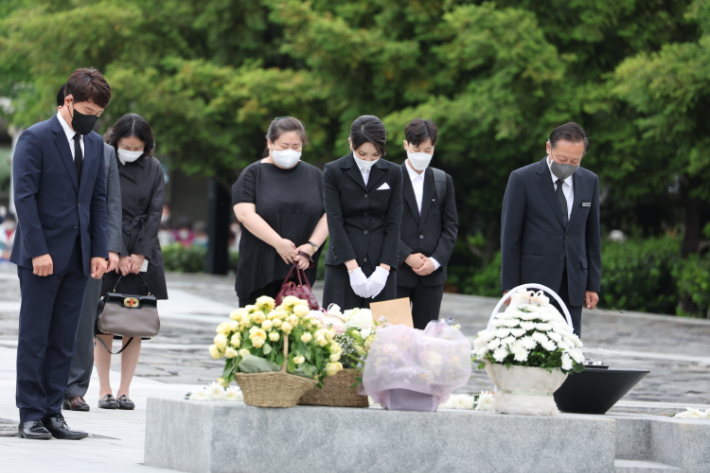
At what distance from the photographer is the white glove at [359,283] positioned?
6.28 meters

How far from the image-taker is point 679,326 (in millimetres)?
16234

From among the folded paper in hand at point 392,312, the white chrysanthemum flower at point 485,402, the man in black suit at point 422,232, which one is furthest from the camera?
the man in black suit at point 422,232

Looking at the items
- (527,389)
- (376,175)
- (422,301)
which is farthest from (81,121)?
(527,389)

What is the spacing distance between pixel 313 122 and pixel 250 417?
56.2 ft

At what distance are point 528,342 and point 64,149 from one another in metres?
2.62

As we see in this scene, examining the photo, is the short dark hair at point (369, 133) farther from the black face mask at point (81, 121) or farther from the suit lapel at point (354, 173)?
the black face mask at point (81, 121)

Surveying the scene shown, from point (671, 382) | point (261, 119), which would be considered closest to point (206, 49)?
point (261, 119)

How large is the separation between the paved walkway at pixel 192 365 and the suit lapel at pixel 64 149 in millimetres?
1389

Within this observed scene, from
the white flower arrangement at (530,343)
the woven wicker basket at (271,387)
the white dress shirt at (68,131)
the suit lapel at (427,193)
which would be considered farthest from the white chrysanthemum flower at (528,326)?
the white dress shirt at (68,131)

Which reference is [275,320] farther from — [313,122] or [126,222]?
[313,122]

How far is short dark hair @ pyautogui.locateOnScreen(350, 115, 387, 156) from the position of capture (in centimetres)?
621

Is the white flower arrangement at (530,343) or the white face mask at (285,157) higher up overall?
the white face mask at (285,157)

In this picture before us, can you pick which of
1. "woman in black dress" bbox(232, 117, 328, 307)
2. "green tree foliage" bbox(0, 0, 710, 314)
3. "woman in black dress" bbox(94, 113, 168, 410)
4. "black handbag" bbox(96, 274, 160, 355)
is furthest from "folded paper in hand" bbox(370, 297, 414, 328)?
"green tree foliage" bbox(0, 0, 710, 314)

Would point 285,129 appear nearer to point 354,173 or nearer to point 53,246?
point 354,173
